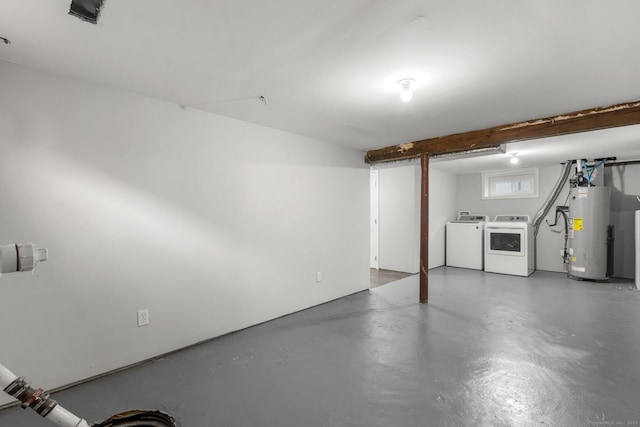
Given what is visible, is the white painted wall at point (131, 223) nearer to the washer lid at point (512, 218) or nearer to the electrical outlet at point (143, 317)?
the electrical outlet at point (143, 317)

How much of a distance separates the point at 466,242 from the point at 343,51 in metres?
5.27

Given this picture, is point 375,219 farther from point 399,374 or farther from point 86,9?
point 86,9

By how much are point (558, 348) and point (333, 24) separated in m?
3.00

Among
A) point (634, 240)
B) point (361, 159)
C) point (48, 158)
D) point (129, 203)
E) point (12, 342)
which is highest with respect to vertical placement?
point (361, 159)

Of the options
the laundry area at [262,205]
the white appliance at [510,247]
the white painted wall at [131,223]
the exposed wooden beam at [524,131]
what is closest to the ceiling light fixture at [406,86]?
the laundry area at [262,205]

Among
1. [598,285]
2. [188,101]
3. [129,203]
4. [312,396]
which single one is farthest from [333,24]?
[598,285]

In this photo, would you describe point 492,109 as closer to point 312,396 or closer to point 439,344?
point 439,344

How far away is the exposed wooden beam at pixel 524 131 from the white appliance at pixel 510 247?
2698 mm

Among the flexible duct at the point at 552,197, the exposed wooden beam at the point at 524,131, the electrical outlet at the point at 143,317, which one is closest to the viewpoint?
the electrical outlet at the point at 143,317

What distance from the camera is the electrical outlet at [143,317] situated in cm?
223

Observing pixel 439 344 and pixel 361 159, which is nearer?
pixel 439 344

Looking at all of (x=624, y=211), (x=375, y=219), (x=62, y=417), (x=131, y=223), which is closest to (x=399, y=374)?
(x=62, y=417)

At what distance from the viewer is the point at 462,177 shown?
6.63 m

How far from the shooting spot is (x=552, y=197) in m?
5.45
